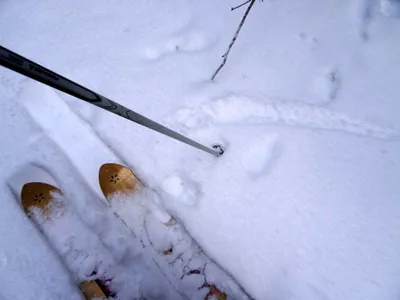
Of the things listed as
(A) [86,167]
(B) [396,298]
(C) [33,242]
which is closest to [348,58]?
(B) [396,298]

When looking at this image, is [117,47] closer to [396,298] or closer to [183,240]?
[183,240]

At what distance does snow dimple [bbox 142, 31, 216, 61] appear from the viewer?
7.20 feet

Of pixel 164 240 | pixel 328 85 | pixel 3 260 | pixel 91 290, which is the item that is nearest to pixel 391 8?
pixel 328 85

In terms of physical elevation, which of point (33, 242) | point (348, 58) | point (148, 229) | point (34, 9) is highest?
point (348, 58)

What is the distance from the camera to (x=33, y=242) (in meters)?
1.90

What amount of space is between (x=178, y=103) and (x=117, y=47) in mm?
787

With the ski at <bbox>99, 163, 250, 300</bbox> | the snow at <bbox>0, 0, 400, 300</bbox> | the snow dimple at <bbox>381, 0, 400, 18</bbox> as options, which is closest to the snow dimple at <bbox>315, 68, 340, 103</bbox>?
the snow at <bbox>0, 0, 400, 300</bbox>

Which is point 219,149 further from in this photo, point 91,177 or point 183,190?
point 91,177

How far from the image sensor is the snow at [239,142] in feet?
5.15

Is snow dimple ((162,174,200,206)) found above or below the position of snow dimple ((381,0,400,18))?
below

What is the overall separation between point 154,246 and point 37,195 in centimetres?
88

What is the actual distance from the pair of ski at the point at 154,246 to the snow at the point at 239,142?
0.14 ft

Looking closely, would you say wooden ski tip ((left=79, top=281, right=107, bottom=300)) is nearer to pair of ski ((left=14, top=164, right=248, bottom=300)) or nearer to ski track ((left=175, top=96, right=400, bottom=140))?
pair of ski ((left=14, top=164, right=248, bottom=300))

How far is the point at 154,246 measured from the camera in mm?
1858
